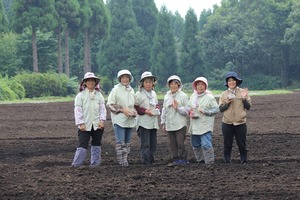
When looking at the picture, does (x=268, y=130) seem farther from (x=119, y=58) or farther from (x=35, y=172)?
(x=119, y=58)

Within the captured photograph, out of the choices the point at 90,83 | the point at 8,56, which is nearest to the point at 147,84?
the point at 90,83

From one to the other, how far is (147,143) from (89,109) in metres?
1.13

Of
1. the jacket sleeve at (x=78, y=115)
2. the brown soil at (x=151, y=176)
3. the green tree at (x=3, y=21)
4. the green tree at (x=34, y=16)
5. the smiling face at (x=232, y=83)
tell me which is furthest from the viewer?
the green tree at (x=3, y=21)

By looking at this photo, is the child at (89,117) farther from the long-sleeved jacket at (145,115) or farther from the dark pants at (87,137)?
the long-sleeved jacket at (145,115)

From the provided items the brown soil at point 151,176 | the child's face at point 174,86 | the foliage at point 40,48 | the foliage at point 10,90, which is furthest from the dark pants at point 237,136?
the foliage at point 40,48

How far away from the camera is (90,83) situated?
1070 cm

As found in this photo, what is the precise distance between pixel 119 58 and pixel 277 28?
17742 mm

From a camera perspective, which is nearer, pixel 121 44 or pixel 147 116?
pixel 147 116

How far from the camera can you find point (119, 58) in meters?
76.7

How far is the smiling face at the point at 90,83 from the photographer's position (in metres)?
10.7

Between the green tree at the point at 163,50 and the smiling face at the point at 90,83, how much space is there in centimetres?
6410

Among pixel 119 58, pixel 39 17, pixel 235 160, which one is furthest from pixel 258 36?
pixel 235 160

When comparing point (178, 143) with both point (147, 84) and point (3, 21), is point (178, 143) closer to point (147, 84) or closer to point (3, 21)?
point (147, 84)

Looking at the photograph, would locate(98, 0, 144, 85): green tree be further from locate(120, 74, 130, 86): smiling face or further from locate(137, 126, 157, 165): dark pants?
locate(120, 74, 130, 86): smiling face
